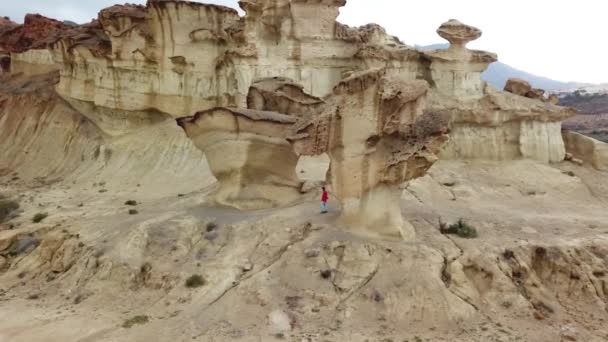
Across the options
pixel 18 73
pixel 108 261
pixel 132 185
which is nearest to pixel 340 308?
pixel 108 261

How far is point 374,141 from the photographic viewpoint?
539 inches

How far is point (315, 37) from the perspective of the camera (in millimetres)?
24188

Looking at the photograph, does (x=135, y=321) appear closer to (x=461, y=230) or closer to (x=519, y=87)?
(x=461, y=230)

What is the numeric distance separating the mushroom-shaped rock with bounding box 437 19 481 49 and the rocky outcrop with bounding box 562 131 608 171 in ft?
22.6

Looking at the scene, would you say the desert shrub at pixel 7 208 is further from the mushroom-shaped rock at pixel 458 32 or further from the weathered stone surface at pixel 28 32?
the mushroom-shaped rock at pixel 458 32

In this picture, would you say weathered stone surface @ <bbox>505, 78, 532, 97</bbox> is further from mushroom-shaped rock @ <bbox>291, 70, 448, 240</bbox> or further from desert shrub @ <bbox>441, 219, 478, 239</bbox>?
mushroom-shaped rock @ <bbox>291, 70, 448, 240</bbox>

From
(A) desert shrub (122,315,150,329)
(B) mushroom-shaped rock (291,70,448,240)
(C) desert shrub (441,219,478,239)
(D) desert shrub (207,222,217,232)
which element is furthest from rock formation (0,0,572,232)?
(A) desert shrub (122,315,150,329)

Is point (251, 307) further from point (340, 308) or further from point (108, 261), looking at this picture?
point (108, 261)

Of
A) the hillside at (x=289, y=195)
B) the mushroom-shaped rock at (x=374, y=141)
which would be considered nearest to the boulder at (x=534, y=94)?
the hillside at (x=289, y=195)

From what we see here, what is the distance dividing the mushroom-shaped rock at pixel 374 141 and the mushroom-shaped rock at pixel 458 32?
10.8 meters

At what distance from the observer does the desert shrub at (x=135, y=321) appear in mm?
11682

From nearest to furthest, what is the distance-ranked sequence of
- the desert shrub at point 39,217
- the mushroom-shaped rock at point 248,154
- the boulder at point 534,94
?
the mushroom-shaped rock at point 248,154 → the desert shrub at point 39,217 → the boulder at point 534,94

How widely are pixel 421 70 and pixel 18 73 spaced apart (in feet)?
86.6

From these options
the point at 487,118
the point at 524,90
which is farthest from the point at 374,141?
the point at 524,90
